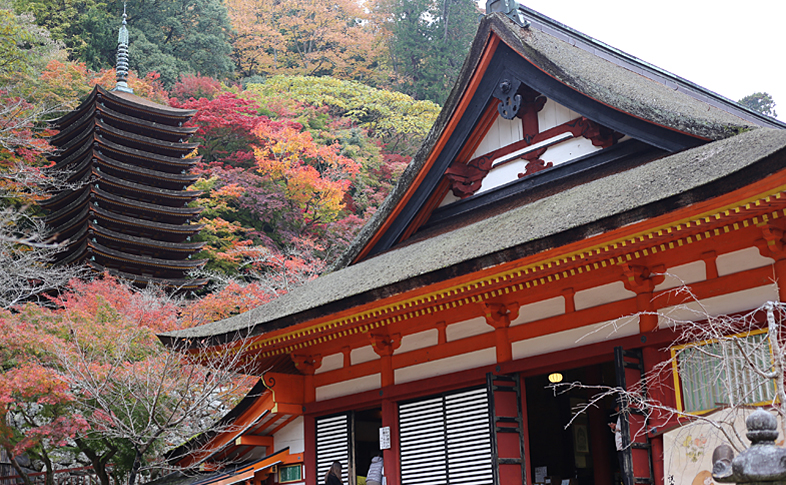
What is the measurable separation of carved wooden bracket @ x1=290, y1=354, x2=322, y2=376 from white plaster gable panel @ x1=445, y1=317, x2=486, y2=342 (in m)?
2.53

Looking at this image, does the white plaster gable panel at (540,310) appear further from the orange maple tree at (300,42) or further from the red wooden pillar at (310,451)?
the orange maple tree at (300,42)

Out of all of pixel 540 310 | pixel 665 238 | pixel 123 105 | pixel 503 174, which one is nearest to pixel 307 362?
pixel 503 174

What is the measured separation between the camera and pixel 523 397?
8305 mm

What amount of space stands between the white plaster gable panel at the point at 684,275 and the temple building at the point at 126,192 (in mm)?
21195

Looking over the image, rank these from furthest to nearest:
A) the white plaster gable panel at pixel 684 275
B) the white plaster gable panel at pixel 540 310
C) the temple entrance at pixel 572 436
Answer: the temple entrance at pixel 572 436 → the white plaster gable panel at pixel 540 310 → the white plaster gable panel at pixel 684 275

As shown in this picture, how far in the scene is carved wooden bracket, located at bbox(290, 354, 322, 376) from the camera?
10.7 m

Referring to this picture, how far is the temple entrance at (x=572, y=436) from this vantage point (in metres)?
11.6

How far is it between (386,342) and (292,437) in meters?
2.61

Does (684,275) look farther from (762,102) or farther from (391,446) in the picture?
(762,102)

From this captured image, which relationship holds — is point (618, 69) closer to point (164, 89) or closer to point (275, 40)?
point (164, 89)

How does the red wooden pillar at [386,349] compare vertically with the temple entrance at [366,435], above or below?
above

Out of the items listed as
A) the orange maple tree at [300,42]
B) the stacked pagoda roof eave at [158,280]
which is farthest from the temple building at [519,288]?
the orange maple tree at [300,42]

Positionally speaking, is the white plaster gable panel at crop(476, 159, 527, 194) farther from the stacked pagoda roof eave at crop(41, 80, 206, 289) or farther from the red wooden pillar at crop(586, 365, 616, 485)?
the stacked pagoda roof eave at crop(41, 80, 206, 289)

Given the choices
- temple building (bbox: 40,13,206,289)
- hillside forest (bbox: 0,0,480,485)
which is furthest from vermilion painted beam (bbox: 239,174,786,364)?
temple building (bbox: 40,13,206,289)
